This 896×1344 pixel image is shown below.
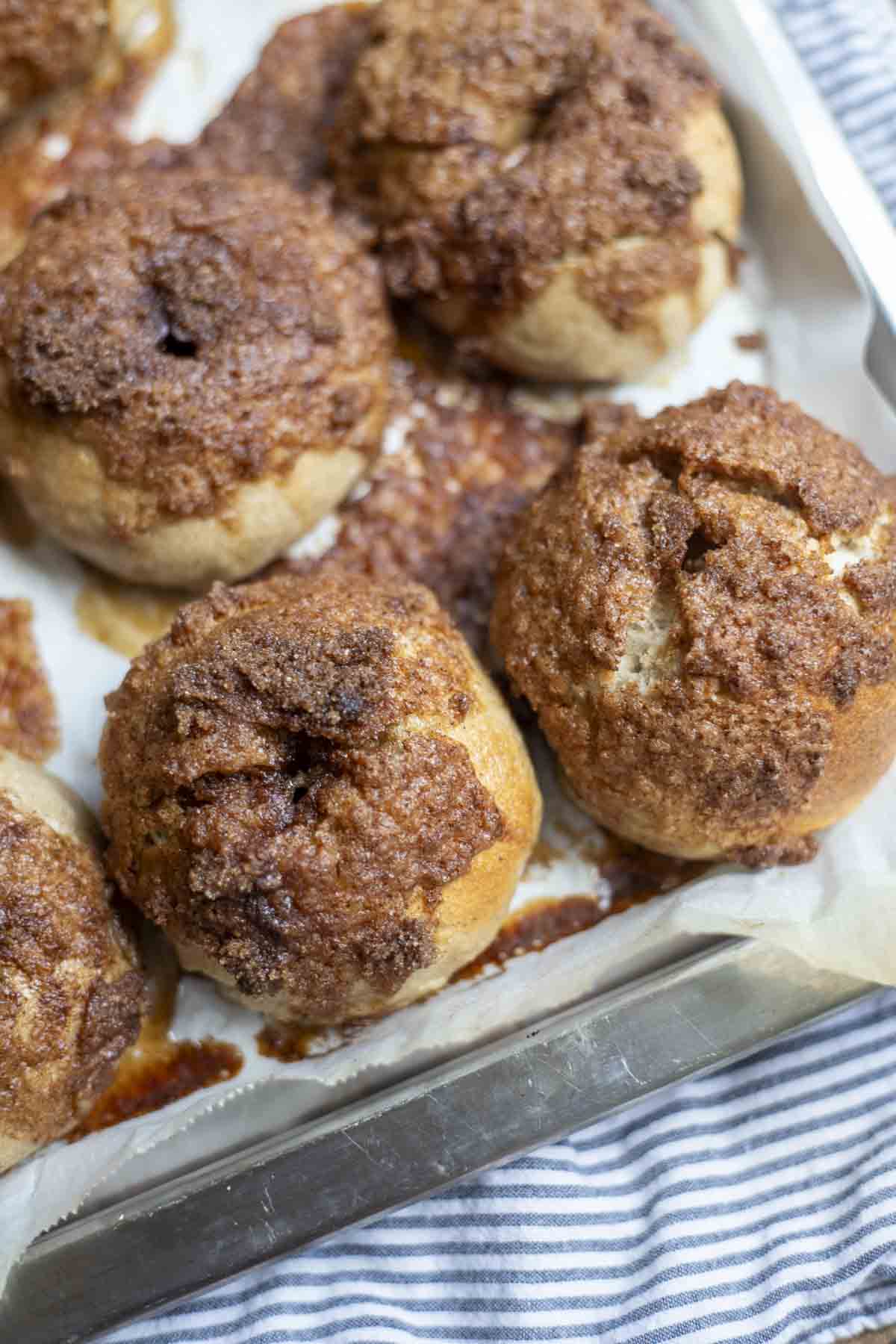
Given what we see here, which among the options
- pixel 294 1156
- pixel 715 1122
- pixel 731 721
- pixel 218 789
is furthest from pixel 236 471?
pixel 715 1122

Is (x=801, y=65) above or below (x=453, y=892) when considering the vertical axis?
above

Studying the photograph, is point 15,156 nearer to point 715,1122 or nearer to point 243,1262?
point 243,1262

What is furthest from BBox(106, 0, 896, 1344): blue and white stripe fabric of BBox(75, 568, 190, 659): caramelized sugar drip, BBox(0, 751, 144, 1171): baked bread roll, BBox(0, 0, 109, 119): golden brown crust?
BBox(0, 0, 109, 119): golden brown crust

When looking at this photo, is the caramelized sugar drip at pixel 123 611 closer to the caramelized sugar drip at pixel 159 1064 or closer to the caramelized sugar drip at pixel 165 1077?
the caramelized sugar drip at pixel 159 1064

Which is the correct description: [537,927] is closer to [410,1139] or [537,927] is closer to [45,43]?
[410,1139]

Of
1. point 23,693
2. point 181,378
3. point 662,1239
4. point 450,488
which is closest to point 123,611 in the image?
point 23,693

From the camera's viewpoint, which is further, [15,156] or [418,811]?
[15,156]

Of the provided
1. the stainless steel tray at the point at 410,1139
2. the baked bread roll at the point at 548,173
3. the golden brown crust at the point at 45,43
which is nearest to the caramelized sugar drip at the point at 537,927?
the stainless steel tray at the point at 410,1139
